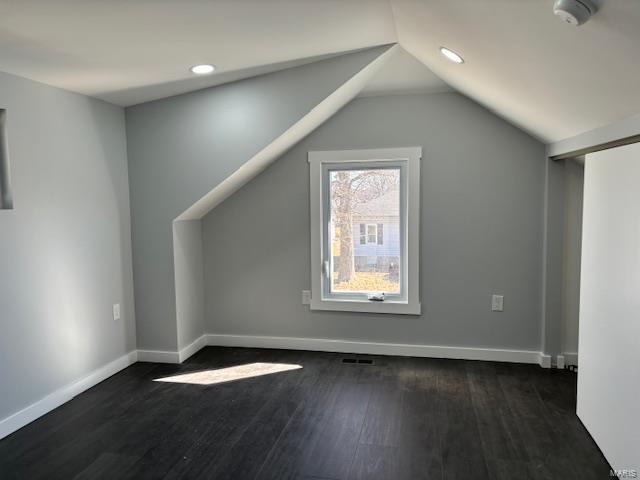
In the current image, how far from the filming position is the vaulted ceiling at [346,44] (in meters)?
1.51

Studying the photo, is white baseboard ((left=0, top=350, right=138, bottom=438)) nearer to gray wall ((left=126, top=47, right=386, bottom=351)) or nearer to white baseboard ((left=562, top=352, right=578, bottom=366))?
gray wall ((left=126, top=47, right=386, bottom=351))

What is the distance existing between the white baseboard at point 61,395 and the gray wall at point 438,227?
1.13 m

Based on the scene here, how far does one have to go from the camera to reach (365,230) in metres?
3.66

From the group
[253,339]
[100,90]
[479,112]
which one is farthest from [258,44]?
[253,339]

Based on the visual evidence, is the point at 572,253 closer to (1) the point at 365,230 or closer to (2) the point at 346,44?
(1) the point at 365,230

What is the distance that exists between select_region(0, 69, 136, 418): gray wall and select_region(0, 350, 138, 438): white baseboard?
0.13 ft

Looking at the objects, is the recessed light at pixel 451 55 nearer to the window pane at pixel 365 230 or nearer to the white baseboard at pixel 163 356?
the window pane at pixel 365 230

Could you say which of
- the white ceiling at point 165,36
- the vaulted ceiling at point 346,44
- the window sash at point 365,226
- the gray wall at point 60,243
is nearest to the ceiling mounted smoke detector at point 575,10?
the vaulted ceiling at point 346,44

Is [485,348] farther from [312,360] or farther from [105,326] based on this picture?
[105,326]

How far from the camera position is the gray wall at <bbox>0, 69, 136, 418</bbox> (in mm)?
2436

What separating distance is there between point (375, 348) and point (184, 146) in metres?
2.21

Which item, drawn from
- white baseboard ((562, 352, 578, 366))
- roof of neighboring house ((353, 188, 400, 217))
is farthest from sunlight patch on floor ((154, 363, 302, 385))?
white baseboard ((562, 352, 578, 366))

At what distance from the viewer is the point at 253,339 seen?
381 centimetres

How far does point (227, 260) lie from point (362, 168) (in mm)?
1416
